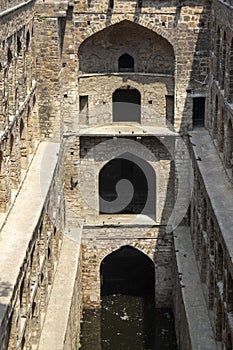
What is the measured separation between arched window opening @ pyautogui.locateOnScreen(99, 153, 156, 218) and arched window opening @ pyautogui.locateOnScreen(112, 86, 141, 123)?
5.79ft

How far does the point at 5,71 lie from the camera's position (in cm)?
1538

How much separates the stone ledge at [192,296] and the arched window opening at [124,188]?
303cm

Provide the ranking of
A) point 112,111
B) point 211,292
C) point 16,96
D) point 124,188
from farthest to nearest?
point 124,188 < point 112,111 < point 211,292 < point 16,96

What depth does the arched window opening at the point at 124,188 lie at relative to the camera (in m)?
25.4

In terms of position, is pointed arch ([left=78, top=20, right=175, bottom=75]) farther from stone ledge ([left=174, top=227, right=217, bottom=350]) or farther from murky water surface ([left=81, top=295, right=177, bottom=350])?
murky water surface ([left=81, top=295, right=177, bottom=350])

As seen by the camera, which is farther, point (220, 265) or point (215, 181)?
point (215, 181)

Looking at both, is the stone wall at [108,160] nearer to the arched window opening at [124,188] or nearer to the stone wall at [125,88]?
the stone wall at [125,88]

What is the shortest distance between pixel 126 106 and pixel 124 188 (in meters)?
4.01

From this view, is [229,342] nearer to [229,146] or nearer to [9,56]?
[229,146]

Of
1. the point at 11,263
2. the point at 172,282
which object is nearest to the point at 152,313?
the point at 172,282

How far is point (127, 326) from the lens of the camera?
858 inches

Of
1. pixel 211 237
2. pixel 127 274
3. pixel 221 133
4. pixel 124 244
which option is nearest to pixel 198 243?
pixel 211 237

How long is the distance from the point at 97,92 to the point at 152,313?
7.24 m

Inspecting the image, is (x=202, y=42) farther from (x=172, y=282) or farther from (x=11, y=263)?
(x=11, y=263)
